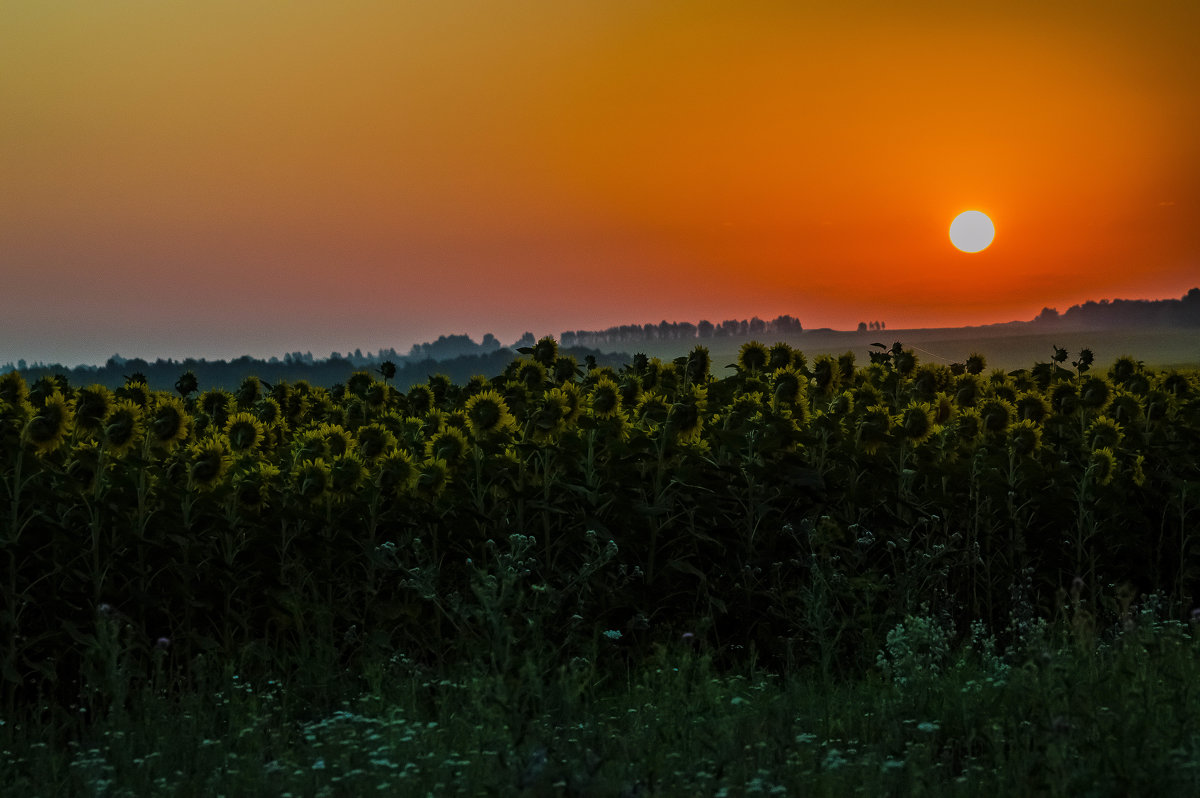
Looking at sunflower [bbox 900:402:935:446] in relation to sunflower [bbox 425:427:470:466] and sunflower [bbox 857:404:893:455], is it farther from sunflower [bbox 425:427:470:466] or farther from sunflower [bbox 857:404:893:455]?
sunflower [bbox 425:427:470:466]

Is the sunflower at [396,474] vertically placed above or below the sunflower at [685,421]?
below

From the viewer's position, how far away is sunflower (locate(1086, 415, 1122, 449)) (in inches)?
389

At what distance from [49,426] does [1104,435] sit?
7476 millimetres

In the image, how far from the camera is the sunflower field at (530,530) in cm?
708

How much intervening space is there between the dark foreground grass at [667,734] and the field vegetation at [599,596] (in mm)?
26

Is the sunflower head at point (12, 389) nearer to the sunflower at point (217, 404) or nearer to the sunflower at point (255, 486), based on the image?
the sunflower at point (255, 486)

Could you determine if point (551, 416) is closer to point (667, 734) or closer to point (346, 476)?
point (346, 476)

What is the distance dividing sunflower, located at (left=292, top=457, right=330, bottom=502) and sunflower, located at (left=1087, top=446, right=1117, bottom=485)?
5.52m

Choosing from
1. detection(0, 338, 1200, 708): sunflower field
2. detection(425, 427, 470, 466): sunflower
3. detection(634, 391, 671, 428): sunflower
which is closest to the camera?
detection(0, 338, 1200, 708): sunflower field

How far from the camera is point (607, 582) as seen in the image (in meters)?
7.66

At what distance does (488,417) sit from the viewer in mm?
7957

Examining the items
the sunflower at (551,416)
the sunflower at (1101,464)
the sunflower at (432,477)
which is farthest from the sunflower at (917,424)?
the sunflower at (432,477)

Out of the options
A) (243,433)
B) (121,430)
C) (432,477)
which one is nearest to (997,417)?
(432,477)

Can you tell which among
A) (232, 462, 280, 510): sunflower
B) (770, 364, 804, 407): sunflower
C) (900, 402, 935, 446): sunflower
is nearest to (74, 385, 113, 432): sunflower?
(232, 462, 280, 510): sunflower
